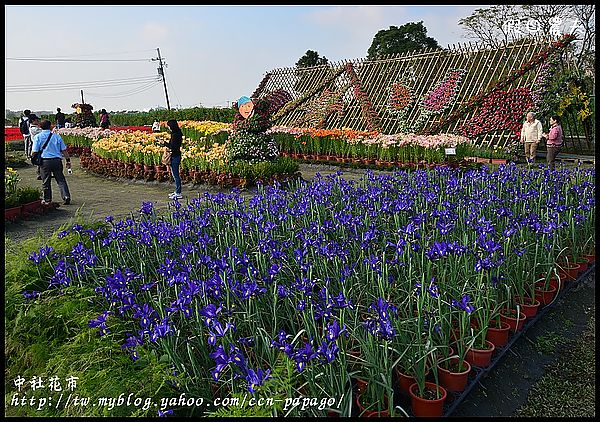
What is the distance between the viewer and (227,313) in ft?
8.65

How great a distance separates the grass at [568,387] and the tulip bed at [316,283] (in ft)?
1.39

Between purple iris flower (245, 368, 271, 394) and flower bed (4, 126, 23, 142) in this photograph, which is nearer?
purple iris flower (245, 368, 271, 394)

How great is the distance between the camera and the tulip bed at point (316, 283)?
2422 mm

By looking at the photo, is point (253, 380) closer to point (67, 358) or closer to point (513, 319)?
point (67, 358)

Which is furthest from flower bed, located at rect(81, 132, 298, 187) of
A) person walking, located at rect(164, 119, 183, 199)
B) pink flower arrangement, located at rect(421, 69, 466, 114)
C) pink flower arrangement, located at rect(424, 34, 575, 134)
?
pink flower arrangement, located at rect(421, 69, 466, 114)

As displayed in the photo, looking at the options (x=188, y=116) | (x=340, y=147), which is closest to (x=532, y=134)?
(x=340, y=147)

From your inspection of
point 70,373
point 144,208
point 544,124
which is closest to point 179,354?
point 70,373

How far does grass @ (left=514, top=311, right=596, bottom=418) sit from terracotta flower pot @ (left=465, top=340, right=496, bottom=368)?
0.29 meters

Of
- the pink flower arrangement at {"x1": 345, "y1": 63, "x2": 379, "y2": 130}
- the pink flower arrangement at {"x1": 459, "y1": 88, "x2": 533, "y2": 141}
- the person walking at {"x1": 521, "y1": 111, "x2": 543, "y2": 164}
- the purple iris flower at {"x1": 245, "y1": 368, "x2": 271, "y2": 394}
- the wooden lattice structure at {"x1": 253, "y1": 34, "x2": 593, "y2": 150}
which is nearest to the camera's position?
the purple iris flower at {"x1": 245, "y1": 368, "x2": 271, "y2": 394}

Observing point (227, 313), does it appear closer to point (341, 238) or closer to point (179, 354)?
point (179, 354)

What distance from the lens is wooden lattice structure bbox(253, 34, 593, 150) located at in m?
14.3

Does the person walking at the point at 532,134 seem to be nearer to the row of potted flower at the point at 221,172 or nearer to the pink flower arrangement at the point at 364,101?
the row of potted flower at the point at 221,172

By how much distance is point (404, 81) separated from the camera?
1689 cm

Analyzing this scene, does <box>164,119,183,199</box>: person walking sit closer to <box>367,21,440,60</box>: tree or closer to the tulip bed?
the tulip bed
